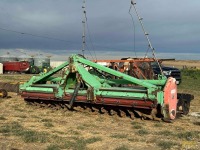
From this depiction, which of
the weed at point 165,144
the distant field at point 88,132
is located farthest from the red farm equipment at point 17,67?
the weed at point 165,144

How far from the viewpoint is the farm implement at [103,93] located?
28.3 feet

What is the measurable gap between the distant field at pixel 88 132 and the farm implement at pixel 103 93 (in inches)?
10.8

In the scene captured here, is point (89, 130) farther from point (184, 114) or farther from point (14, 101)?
point (14, 101)

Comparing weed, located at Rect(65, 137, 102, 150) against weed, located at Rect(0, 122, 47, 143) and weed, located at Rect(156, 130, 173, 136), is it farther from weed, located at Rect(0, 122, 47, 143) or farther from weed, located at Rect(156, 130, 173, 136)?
weed, located at Rect(156, 130, 173, 136)

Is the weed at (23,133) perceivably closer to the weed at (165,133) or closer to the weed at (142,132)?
the weed at (142,132)

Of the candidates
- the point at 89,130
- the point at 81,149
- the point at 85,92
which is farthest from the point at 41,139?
the point at 85,92

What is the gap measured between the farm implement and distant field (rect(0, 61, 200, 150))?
273 millimetres

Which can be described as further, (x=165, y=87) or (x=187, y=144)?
(x=165, y=87)

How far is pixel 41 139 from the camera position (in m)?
6.42

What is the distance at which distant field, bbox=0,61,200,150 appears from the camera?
20.3 ft

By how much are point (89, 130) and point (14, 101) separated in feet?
18.9

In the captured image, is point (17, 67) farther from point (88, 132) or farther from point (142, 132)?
point (142, 132)

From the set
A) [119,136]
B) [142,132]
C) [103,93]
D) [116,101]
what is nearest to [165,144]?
[119,136]

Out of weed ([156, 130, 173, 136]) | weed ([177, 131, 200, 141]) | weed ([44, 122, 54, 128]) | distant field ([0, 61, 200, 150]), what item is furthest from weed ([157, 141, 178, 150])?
weed ([44, 122, 54, 128])
